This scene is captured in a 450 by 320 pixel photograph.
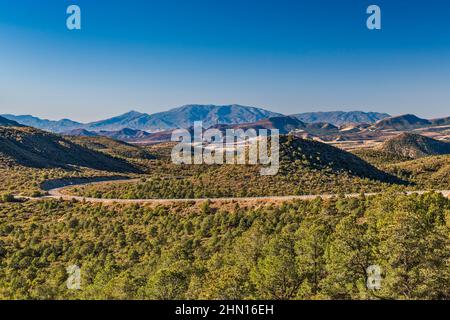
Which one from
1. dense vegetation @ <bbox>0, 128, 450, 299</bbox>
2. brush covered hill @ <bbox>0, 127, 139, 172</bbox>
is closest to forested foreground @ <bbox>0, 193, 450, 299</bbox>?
dense vegetation @ <bbox>0, 128, 450, 299</bbox>

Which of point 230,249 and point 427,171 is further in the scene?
point 427,171

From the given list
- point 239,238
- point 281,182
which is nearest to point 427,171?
point 281,182

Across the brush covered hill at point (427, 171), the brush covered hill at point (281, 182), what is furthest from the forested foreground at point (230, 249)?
the brush covered hill at point (427, 171)

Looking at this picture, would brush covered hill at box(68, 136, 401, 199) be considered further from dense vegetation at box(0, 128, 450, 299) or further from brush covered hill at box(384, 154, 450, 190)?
brush covered hill at box(384, 154, 450, 190)

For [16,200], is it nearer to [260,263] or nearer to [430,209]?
[260,263]

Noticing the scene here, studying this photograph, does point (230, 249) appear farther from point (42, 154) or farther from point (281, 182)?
point (42, 154)

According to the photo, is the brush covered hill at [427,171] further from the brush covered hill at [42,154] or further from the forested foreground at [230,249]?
the brush covered hill at [42,154]

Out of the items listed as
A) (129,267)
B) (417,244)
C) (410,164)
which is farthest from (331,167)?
(417,244)
